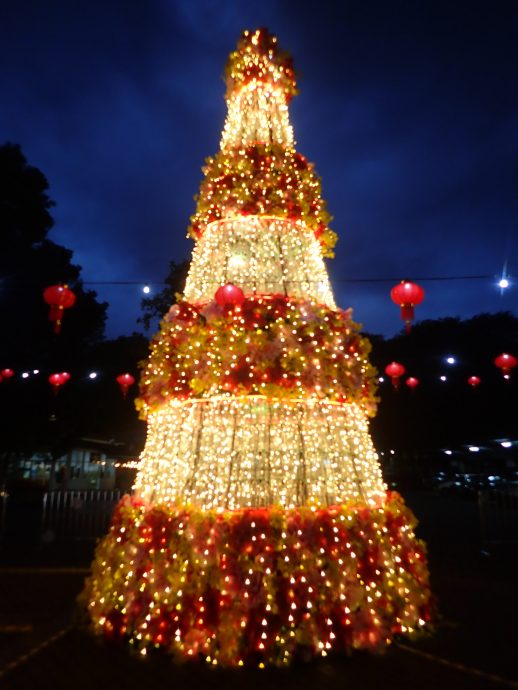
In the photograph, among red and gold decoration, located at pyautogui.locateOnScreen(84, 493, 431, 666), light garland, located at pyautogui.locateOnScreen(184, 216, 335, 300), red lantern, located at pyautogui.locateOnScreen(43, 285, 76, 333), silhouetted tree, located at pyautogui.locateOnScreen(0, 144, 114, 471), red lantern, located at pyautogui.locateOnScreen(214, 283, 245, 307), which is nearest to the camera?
red and gold decoration, located at pyautogui.locateOnScreen(84, 493, 431, 666)

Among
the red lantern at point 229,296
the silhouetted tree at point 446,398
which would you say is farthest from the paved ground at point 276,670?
the silhouetted tree at point 446,398

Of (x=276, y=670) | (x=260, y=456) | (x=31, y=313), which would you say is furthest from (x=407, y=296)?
(x=31, y=313)

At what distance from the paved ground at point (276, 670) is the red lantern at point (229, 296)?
124 inches

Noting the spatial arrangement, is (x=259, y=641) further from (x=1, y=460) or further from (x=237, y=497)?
(x=1, y=460)

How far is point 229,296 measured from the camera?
16.6ft

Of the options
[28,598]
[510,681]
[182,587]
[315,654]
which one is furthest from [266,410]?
[28,598]

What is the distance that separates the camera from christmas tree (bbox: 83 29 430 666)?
14.1ft

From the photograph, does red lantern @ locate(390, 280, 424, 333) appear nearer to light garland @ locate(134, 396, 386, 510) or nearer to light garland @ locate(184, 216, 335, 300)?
light garland @ locate(184, 216, 335, 300)

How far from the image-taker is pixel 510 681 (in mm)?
3947

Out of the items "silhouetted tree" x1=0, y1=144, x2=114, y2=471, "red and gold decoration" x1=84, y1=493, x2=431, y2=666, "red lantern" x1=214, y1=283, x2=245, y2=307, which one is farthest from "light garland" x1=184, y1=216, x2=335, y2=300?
"silhouetted tree" x1=0, y1=144, x2=114, y2=471

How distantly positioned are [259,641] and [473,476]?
2384 cm

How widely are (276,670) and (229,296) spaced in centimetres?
322

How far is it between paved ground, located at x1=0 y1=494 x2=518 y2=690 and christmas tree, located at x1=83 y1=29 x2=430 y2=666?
17cm

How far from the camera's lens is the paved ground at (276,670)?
3.89 m
